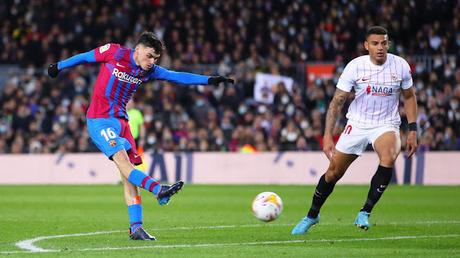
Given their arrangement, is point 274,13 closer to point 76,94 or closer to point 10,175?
point 76,94

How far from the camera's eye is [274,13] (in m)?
29.7

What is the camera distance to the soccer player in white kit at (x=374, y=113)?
11109 millimetres

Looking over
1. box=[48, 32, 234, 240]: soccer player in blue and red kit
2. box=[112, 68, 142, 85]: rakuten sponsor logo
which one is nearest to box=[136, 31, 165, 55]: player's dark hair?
box=[48, 32, 234, 240]: soccer player in blue and red kit

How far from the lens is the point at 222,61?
94.1 feet

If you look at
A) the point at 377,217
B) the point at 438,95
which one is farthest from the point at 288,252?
the point at 438,95

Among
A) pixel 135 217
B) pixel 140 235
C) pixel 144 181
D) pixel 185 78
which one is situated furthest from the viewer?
pixel 185 78

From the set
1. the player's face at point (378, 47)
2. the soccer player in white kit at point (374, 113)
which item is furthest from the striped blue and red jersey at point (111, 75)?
the player's face at point (378, 47)

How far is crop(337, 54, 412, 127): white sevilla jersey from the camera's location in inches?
440

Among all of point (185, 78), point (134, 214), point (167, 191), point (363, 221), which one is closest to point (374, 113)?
point (363, 221)

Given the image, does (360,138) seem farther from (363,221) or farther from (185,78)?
(185,78)

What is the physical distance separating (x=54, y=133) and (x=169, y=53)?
449cm

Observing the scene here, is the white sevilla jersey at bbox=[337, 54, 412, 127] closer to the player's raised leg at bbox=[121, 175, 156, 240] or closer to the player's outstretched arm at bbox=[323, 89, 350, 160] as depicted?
the player's outstretched arm at bbox=[323, 89, 350, 160]

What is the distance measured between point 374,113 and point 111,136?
9.64ft

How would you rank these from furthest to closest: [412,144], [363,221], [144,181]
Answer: [412,144], [363,221], [144,181]
